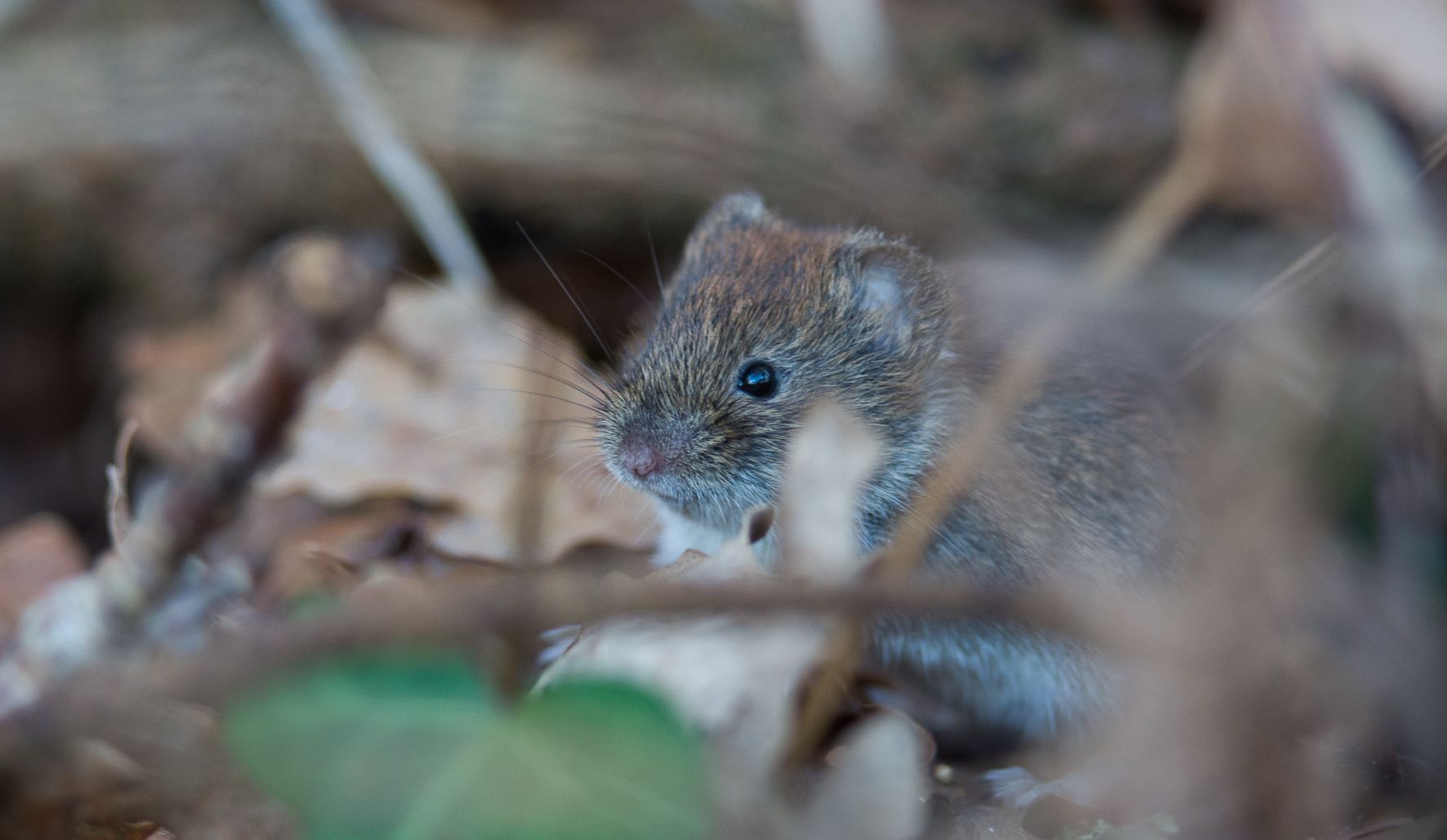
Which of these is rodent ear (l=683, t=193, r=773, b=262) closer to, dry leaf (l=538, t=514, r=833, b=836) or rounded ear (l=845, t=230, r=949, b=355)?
rounded ear (l=845, t=230, r=949, b=355)

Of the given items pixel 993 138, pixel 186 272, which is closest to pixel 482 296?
pixel 186 272

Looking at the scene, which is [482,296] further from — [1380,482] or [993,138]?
[1380,482]

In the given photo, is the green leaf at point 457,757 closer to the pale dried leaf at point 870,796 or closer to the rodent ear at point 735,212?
the pale dried leaf at point 870,796

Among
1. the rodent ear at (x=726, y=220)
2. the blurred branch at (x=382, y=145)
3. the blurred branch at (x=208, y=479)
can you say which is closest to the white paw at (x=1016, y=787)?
the rodent ear at (x=726, y=220)

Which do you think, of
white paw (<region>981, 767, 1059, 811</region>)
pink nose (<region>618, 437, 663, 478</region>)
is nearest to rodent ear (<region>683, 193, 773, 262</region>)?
pink nose (<region>618, 437, 663, 478</region>)

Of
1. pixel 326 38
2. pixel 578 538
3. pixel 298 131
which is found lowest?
pixel 578 538

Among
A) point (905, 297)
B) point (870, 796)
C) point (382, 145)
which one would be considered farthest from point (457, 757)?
point (382, 145)
